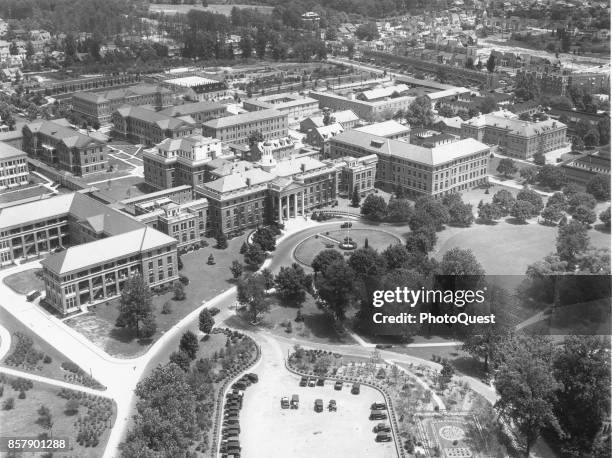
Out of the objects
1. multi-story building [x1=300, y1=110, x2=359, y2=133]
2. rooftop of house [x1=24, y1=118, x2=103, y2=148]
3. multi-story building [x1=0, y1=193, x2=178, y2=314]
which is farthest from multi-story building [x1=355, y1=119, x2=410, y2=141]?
multi-story building [x1=0, y1=193, x2=178, y2=314]

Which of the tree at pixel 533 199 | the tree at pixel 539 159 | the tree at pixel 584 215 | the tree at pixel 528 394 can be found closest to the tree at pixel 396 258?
the tree at pixel 528 394

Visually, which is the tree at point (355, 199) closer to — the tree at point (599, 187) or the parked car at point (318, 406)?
the tree at point (599, 187)

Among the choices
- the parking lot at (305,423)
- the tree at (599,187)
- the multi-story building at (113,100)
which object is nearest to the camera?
the parking lot at (305,423)

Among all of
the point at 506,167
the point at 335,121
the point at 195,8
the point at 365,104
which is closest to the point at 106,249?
the point at 506,167

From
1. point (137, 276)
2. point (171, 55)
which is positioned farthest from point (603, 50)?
point (137, 276)

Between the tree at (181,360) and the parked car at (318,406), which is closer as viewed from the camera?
the parked car at (318,406)

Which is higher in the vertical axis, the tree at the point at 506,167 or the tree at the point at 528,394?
the tree at the point at 506,167

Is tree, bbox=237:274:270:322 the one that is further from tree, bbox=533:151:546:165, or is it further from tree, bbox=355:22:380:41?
tree, bbox=355:22:380:41
